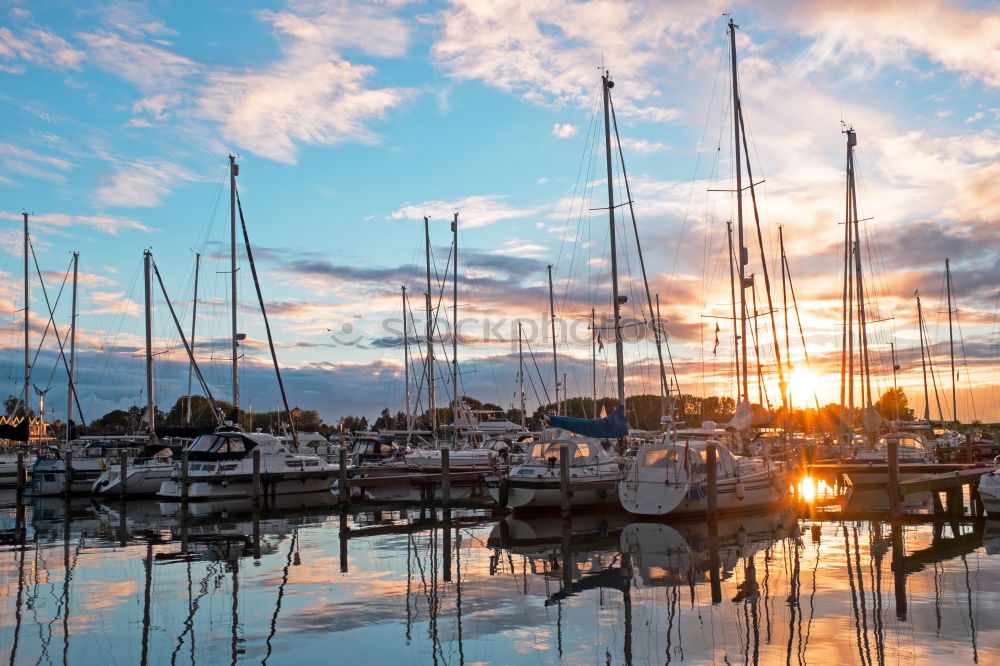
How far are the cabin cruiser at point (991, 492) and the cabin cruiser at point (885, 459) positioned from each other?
5.49 metres

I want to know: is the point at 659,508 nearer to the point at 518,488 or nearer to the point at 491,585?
the point at 518,488

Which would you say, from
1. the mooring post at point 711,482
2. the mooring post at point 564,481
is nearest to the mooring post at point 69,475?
the mooring post at point 564,481

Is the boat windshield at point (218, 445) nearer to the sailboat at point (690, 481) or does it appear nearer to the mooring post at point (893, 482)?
the sailboat at point (690, 481)

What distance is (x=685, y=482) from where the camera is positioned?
25109mm

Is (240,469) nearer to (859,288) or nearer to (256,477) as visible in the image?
(256,477)

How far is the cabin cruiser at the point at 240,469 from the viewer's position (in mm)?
32469

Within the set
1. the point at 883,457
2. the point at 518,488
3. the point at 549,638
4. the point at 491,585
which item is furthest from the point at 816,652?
the point at 883,457

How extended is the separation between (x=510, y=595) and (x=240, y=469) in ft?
67.4

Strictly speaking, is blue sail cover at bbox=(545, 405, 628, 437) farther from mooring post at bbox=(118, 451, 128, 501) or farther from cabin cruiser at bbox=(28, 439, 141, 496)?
cabin cruiser at bbox=(28, 439, 141, 496)

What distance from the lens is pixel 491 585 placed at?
1630 cm

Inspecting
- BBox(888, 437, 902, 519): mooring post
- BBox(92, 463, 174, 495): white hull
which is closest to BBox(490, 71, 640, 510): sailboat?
BBox(888, 437, 902, 519): mooring post

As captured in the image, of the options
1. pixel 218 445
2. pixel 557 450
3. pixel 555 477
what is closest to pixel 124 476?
pixel 218 445

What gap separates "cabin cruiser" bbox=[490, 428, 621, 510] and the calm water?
2.30m

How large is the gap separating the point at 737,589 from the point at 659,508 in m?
9.65
